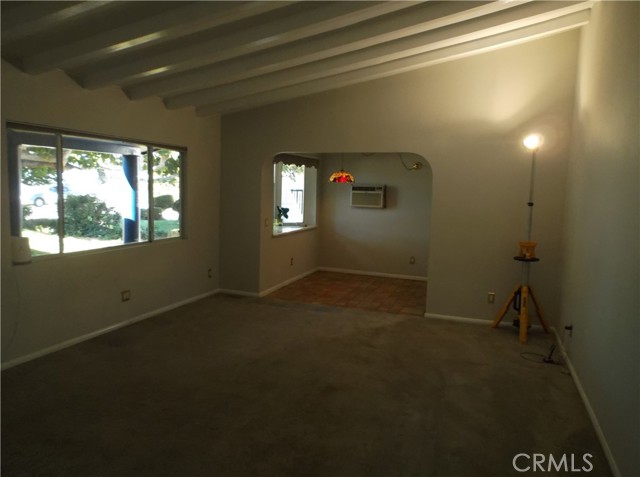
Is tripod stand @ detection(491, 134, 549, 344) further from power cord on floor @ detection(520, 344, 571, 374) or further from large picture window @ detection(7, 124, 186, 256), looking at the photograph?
large picture window @ detection(7, 124, 186, 256)

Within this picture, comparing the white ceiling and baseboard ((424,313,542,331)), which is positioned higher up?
the white ceiling

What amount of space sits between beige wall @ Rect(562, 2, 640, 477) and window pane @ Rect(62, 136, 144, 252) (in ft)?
13.8

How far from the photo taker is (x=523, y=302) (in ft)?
14.6

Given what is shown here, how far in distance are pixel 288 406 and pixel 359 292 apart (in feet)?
11.7

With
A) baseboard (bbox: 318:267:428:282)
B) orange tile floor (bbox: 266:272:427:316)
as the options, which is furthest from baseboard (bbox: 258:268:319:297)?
baseboard (bbox: 318:267:428:282)

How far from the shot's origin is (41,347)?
3.76m

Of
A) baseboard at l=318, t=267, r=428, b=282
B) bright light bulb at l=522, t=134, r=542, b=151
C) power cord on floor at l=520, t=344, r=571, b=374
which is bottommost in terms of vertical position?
power cord on floor at l=520, t=344, r=571, b=374

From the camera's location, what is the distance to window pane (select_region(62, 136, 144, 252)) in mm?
3953

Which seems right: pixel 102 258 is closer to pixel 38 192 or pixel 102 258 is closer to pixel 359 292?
pixel 38 192

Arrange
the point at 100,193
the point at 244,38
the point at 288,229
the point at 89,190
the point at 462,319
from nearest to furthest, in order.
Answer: the point at 244,38
the point at 89,190
the point at 100,193
the point at 462,319
the point at 288,229

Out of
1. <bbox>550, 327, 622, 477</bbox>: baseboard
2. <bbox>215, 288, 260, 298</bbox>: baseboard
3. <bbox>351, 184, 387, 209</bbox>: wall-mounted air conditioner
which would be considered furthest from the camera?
<bbox>351, 184, 387, 209</bbox>: wall-mounted air conditioner

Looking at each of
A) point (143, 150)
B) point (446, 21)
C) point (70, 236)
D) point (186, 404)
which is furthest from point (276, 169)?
point (186, 404)

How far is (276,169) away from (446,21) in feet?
13.9

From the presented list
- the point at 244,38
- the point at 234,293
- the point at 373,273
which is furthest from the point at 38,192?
the point at 373,273
